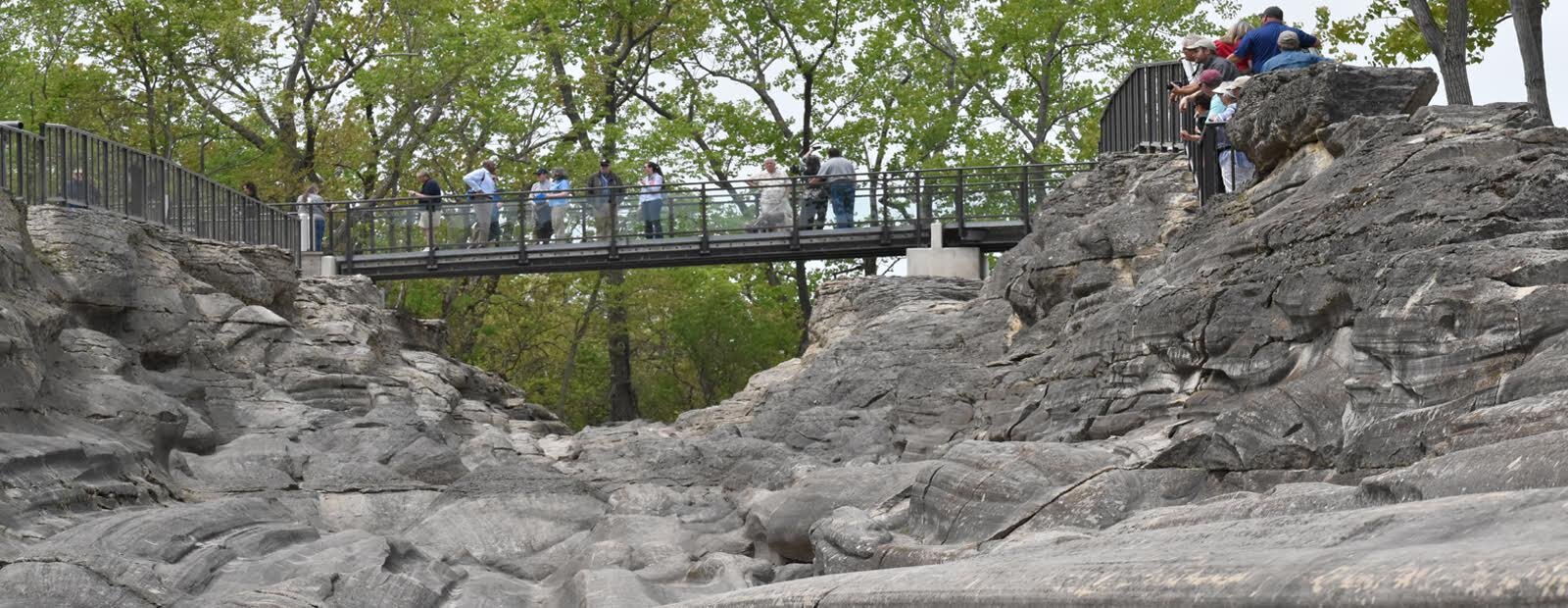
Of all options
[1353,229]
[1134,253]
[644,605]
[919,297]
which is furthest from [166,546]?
[919,297]

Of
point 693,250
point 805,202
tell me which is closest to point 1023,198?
point 805,202

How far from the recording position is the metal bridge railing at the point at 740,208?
1140 inches

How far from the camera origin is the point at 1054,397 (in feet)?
54.8

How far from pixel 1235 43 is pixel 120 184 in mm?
12827

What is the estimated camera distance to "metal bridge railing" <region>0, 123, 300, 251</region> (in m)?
20.2

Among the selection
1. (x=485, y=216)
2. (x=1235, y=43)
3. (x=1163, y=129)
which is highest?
(x=1235, y=43)

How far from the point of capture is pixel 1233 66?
18.1 metres

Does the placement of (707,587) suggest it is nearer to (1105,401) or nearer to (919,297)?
(1105,401)

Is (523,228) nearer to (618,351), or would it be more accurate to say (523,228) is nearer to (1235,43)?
(618,351)

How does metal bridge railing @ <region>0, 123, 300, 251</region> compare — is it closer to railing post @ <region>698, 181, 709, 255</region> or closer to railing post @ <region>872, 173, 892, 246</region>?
railing post @ <region>698, 181, 709, 255</region>

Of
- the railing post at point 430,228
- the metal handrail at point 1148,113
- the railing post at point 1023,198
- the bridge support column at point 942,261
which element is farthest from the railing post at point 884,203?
the railing post at point 430,228

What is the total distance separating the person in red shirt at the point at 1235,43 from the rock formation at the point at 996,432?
1.64m

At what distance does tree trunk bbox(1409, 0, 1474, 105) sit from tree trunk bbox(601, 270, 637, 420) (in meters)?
18.4

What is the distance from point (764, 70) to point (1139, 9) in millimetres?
7862
